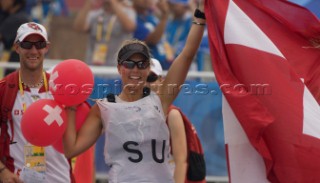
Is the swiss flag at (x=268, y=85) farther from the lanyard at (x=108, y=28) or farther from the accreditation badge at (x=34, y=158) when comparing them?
the lanyard at (x=108, y=28)

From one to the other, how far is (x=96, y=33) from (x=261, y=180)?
590 cm

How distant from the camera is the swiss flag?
698 cm

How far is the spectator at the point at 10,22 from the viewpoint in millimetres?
11836

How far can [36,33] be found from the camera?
8016 millimetres

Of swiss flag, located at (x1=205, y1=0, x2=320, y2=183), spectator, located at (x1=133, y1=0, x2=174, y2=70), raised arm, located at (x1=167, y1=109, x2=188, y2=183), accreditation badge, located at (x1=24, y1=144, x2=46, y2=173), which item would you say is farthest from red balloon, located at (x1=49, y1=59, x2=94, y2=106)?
spectator, located at (x1=133, y1=0, x2=174, y2=70)

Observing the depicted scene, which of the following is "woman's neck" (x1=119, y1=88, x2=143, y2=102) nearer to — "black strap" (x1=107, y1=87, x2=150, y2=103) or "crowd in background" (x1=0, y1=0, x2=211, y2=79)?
"black strap" (x1=107, y1=87, x2=150, y2=103)

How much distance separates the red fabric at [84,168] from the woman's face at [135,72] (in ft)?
6.82

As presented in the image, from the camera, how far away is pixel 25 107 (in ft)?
26.0

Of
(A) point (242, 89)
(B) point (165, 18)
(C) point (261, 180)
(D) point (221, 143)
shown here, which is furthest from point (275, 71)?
(B) point (165, 18)

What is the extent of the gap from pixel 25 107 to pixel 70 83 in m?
0.93

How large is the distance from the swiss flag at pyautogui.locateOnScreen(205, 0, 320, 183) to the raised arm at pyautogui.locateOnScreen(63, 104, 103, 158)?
998 millimetres

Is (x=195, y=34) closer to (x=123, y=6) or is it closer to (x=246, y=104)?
(x=246, y=104)

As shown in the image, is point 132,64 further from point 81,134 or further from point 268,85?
point 268,85

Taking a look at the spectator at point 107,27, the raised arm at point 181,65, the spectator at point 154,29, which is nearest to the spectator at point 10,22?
the spectator at point 107,27
